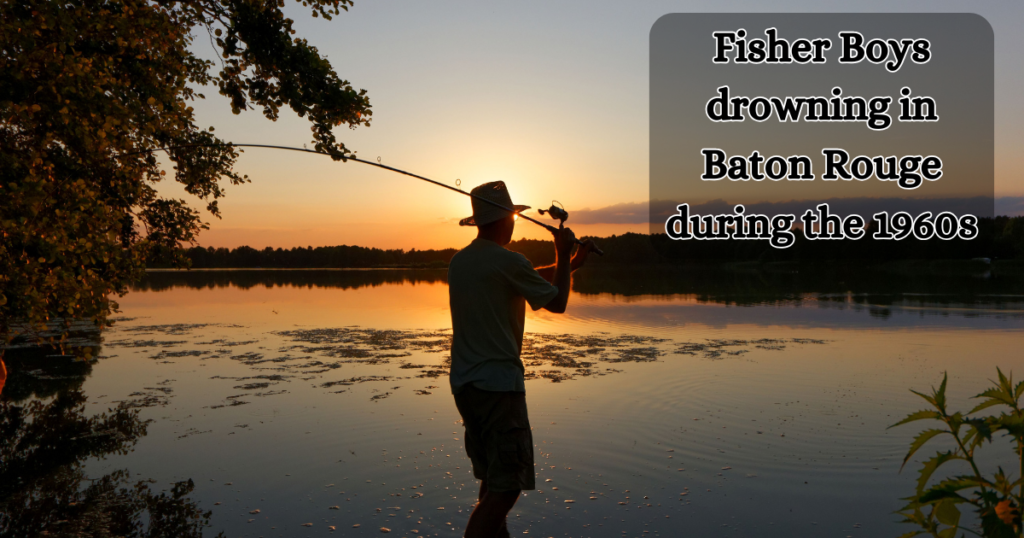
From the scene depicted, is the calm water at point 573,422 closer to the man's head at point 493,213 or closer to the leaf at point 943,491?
the man's head at point 493,213

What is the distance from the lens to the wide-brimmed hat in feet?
13.4

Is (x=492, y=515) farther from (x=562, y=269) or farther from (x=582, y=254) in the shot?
(x=582, y=254)

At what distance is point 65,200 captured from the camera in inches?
243

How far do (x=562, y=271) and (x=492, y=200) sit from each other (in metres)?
0.57

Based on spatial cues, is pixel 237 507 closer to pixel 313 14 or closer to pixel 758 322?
pixel 313 14

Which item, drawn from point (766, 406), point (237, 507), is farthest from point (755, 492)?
point (237, 507)

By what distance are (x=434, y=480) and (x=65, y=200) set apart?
13.1 feet

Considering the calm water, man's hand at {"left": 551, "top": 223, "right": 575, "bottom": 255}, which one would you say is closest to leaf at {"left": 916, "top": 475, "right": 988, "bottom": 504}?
man's hand at {"left": 551, "top": 223, "right": 575, "bottom": 255}

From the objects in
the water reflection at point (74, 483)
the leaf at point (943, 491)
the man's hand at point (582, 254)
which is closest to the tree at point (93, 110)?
the water reflection at point (74, 483)

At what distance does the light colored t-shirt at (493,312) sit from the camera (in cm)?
380

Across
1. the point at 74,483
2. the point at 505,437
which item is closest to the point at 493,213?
the point at 505,437

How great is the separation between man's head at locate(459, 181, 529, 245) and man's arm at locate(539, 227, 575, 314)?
316 mm

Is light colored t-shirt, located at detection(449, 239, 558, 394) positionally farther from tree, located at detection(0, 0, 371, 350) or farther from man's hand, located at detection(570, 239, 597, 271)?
tree, located at detection(0, 0, 371, 350)

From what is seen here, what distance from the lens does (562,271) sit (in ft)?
13.4
